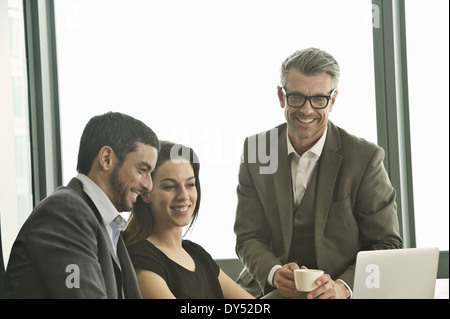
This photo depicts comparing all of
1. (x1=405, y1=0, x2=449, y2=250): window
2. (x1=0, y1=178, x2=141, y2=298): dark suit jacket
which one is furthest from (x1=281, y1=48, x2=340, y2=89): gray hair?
(x1=0, y1=178, x2=141, y2=298): dark suit jacket

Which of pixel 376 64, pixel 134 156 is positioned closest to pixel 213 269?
pixel 134 156

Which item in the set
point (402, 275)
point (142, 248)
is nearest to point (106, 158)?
point (142, 248)

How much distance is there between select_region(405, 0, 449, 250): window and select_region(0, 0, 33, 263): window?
1.64 metres

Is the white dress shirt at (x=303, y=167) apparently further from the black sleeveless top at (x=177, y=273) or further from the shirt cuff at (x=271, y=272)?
the black sleeveless top at (x=177, y=273)

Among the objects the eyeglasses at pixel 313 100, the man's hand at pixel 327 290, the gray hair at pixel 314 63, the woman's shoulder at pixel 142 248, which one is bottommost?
the man's hand at pixel 327 290

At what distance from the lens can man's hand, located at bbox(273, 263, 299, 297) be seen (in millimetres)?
2016

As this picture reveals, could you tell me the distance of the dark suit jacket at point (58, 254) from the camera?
151cm

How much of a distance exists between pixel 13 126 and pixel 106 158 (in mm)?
734

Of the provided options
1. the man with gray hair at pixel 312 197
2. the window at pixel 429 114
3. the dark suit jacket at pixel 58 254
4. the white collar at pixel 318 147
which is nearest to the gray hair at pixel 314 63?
the man with gray hair at pixel 312 197

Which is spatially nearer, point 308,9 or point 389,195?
point 389,195

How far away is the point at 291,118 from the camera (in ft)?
7.04

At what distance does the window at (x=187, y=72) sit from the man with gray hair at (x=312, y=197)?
0.17 meters
